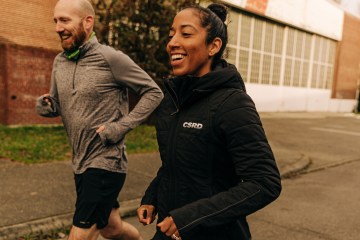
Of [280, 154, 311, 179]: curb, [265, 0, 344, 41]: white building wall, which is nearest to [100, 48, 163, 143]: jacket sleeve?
[280, 154, 311, 179]: curb

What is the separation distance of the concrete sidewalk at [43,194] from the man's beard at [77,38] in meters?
2.17

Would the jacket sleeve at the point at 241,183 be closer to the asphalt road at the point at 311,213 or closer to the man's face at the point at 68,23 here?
the man's face at the point at 68,23

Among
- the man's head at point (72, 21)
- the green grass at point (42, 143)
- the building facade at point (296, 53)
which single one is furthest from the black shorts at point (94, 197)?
the building facade at point (296, 53)

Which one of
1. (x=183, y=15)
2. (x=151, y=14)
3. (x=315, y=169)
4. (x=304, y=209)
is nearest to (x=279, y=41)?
(x=151, y=14)

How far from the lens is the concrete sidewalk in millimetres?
4336

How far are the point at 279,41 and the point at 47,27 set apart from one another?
15.8m

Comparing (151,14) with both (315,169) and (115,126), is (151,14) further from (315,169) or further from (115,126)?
(115,126)

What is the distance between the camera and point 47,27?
40.3 ft

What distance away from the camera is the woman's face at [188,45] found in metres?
1.84

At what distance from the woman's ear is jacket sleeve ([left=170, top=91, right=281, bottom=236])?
1.03 feet

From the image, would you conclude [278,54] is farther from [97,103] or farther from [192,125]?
[192,125]

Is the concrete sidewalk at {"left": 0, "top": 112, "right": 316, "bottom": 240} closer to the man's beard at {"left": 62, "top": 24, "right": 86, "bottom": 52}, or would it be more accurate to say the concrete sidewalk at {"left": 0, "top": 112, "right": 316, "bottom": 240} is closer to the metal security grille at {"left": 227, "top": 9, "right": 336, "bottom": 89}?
the man's beard at {"left": 62, "top": 24, "right": 86, "bottom": 52}

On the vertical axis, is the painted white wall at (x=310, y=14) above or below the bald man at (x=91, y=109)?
above

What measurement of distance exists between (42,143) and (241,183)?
25.9 ft
